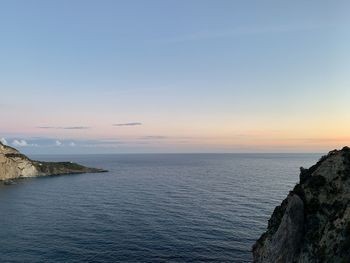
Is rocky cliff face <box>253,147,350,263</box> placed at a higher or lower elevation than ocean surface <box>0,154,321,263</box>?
higher

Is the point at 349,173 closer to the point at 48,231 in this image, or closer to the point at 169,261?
the point at 169,261

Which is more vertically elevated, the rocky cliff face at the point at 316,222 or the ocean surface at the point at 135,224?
the rocky cliff face at the point at 316,222

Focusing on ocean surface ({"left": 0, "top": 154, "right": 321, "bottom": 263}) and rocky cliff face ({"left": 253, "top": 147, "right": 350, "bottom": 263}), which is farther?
ocean surface ({"left": 0, "top": 154, "right": 321, "bottom": 263})

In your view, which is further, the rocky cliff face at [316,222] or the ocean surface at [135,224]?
the ocean surface at [135,224]

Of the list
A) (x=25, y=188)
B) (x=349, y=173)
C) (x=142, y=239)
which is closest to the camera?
(x=349, y=173)

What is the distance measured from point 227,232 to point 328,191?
41.3 meters

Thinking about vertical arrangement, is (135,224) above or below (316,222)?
below

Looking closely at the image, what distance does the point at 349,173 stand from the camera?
4544 cm

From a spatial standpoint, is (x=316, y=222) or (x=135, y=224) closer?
(x=316, y=222)

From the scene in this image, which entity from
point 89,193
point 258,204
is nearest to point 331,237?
point 258,204

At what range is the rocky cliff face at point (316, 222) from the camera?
40.2 meters

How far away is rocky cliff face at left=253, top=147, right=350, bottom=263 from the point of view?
40219 millimetres

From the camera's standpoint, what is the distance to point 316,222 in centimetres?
4428

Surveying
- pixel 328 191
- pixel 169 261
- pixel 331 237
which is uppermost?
pixel 328 191
